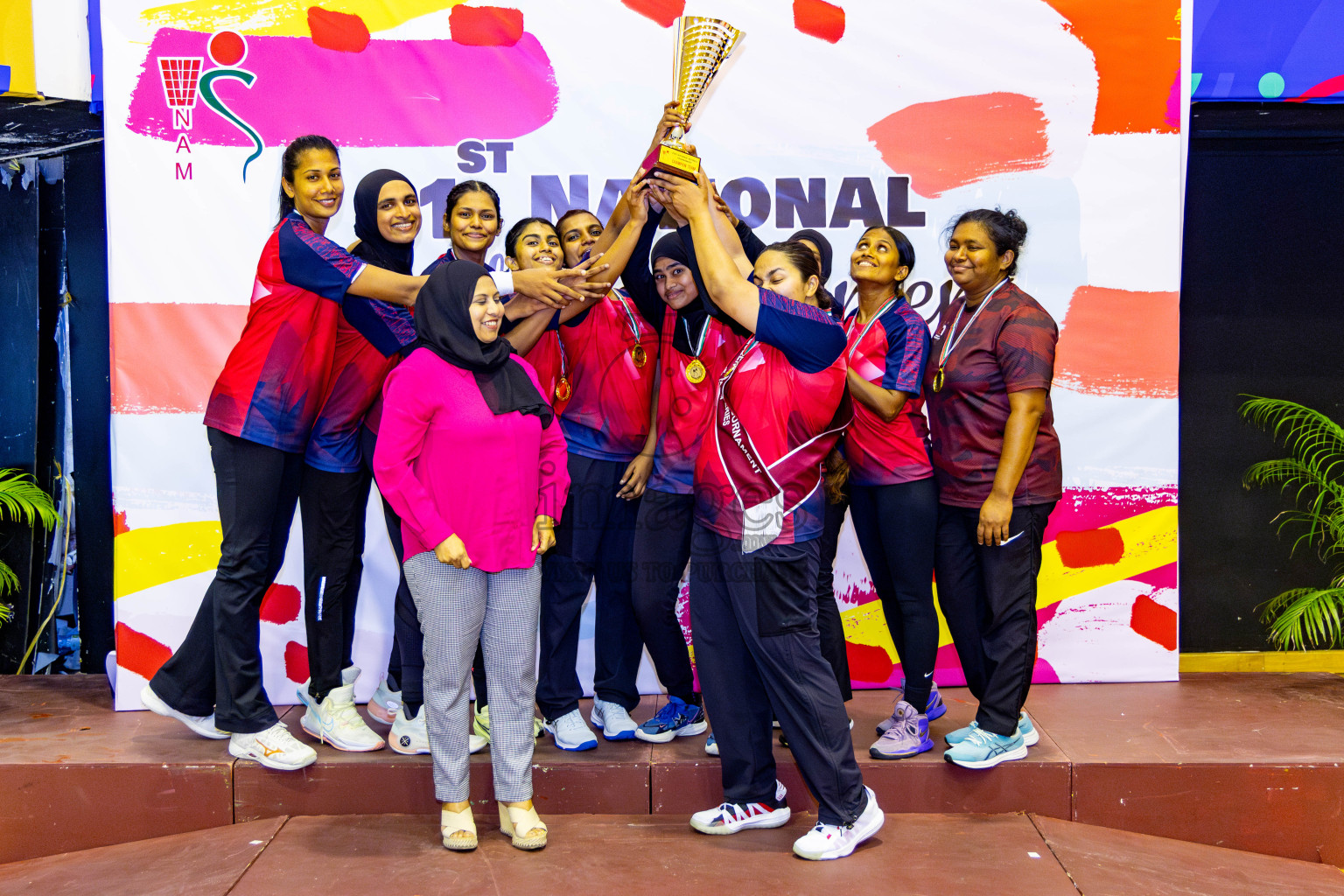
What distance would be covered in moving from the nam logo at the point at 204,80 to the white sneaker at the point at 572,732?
7.74 feet

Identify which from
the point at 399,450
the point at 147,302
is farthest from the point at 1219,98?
the point at 147,302

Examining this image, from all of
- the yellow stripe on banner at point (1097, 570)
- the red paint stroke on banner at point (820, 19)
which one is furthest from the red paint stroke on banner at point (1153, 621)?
the red paint stroke on banner at point (820, 19)

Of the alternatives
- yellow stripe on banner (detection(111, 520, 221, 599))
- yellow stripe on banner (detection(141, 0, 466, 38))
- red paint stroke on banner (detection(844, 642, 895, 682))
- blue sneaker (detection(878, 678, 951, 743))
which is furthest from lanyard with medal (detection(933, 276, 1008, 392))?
yellow stripe on banner (detection(111, 520, 221, 599))

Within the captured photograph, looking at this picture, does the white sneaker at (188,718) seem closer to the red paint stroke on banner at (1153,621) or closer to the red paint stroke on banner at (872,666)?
the red paint stroke on banner at (872,666)

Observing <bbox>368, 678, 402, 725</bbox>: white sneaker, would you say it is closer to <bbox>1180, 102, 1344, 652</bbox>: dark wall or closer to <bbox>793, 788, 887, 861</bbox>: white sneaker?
<bbox>793, 788, 887, 861</bbox>: white sneaker

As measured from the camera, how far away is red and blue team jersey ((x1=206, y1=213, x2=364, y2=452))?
2.96m

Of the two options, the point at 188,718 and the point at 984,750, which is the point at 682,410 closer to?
the point at 984,750

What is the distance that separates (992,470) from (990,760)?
2.88 feet

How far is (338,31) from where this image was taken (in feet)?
12.4

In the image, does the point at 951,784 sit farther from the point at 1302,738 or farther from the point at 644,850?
the point at 1302,738

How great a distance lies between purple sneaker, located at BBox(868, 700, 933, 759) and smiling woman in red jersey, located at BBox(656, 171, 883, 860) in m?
0.35

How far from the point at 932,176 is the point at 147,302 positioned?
3.04 meters

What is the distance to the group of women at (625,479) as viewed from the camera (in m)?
2.63

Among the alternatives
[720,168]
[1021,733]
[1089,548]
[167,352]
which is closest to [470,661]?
[1021,733]
